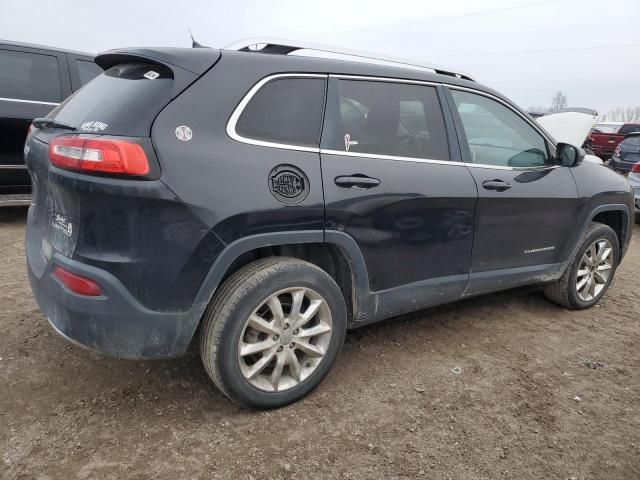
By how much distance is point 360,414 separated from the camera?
8.17 ft

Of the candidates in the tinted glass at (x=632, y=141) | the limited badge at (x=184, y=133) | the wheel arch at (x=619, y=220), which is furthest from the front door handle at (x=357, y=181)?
the tinted glass at (x=632, y=141)

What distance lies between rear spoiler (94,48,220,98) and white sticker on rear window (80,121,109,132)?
1.04ft

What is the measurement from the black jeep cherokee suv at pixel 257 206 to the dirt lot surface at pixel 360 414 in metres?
0.28

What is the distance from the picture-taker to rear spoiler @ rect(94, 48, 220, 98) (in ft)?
7.12

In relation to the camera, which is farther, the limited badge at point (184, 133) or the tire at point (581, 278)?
the tire at point (581, 278)

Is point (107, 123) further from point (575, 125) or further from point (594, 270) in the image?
point (575, 125)

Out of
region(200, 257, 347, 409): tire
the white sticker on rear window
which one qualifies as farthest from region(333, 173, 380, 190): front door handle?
the white sticker on rear window

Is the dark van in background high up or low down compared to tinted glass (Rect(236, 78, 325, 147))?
down

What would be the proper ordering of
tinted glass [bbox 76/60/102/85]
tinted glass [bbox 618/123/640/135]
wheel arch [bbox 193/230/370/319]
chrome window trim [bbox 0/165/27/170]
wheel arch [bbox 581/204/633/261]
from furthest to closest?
tinted glass [bbox 618/123/640/135], tinted glass [bbox 76/60/102/85], chrome window trim [bbox 0/165/27/170], wheel arch [bbox 581/204/633/261], wheel arch [bbox 193/230/370/319]

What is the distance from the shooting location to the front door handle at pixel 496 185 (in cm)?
305

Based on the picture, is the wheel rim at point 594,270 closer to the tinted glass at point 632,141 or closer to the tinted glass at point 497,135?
the tinted glass at point 497,135

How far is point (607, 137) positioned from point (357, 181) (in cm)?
1817

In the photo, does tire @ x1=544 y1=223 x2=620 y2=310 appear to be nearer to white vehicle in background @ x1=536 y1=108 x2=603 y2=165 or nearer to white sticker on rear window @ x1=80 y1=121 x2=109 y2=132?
white sticker on rear window @ x1=80 y1=121 x2=109 y2=132

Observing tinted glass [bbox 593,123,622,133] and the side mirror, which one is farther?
tinted glass [bbox 593,123,622,133]
